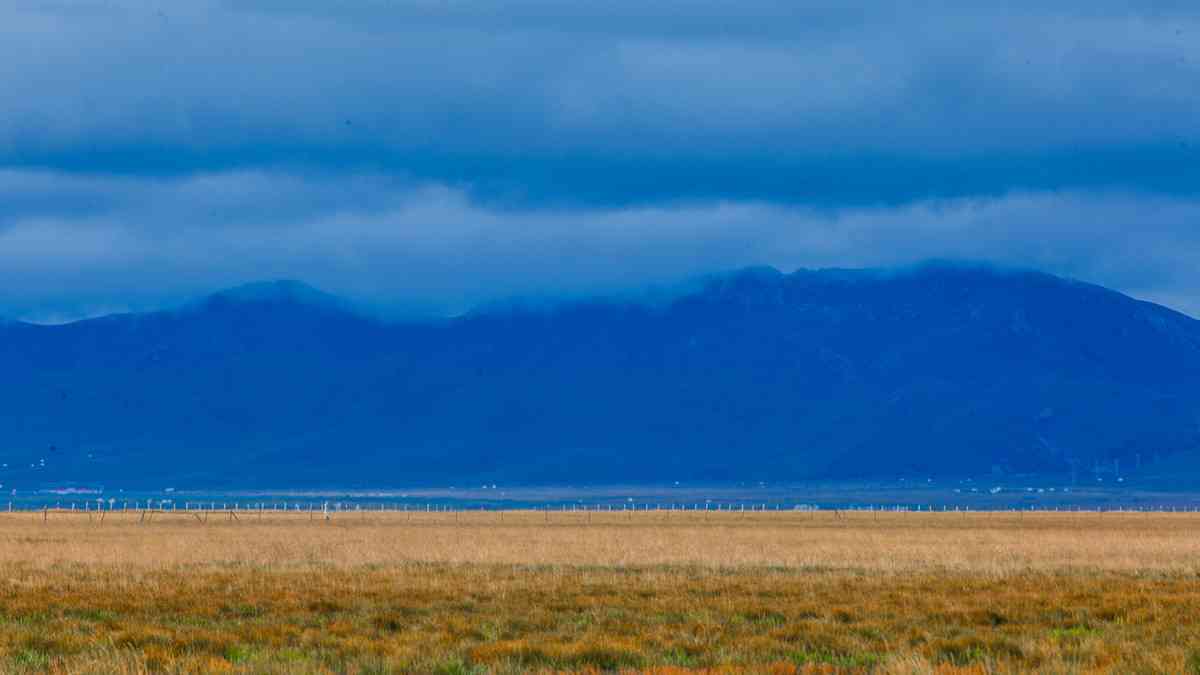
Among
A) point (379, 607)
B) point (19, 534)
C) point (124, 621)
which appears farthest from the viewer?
point (19, 534)

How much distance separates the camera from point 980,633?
2573cm

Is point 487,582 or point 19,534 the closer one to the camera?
point 487,582

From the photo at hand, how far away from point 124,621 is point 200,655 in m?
5.13

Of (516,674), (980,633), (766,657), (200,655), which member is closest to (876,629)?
(980,633)

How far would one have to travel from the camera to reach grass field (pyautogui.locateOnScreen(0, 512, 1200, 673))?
22.9 m

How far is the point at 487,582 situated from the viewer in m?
36.9

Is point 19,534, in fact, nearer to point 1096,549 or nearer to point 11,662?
point 1096,549

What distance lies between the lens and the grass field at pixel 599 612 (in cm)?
2292

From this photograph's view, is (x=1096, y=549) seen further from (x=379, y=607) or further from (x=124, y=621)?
(x=124, y=621)

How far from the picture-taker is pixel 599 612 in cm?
Result: 2923

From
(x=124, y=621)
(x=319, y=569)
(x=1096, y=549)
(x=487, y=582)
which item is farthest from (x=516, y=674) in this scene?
(x=1096, y=549)

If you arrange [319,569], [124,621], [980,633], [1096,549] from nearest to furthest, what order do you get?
[980,633] → [124,621] → [319,569] → [1096,549]

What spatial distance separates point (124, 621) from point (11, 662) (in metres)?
5.38

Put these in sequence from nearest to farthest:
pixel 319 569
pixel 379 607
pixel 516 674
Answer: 1. pixel 516 674
2. pixel 379 607
3. pixel 319 569
